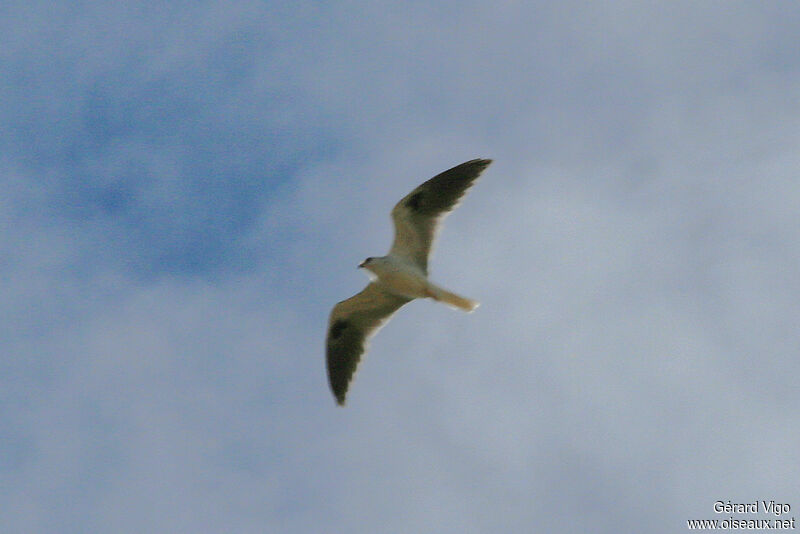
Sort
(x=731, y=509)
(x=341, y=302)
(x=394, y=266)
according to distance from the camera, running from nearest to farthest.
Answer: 1. (x=731, y=509)
2. (x=394, y=266)
3. (x=341, y=302)

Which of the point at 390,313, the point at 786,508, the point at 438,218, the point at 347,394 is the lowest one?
the point at 786,508

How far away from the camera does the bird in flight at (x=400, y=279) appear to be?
15.6m

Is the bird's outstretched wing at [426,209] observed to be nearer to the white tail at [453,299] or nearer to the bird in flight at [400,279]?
the bird in flight at [400,279]

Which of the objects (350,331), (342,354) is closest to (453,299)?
(350,331)

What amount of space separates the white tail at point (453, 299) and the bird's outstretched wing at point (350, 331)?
40.1 inches

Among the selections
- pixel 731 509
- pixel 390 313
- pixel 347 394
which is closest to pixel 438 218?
pixel 390 313

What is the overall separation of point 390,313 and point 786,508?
7.01 m

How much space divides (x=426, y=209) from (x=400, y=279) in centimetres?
138

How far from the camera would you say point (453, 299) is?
618 inches

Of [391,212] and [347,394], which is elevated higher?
[391,212]

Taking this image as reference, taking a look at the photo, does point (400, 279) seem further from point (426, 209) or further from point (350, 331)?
point (350, 331)

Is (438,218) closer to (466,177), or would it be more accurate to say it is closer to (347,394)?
(466,177)

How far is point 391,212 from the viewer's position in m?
16.0

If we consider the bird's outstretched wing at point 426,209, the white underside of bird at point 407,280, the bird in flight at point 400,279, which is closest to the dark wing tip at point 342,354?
the bird in flight at point 400,279
